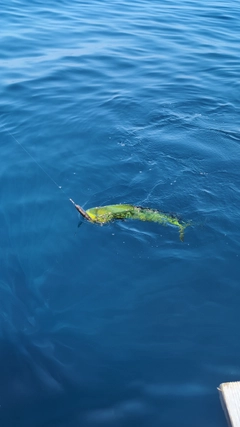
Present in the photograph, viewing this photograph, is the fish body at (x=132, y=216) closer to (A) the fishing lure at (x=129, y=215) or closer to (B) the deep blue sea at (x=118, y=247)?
(A) the fishing lure at (x=129, y=215)

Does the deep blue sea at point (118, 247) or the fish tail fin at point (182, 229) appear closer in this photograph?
the deep blue sea at point (118, 247)

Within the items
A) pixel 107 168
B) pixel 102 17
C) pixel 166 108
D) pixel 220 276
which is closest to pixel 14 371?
pixel 220 276

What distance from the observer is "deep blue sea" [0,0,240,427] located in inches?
178

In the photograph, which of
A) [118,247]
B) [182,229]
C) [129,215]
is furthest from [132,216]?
[182,229]

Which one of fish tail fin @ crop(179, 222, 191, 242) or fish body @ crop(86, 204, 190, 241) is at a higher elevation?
fish body @ crop(86, 204, 190, 241)

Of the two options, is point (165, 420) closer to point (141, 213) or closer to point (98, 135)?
point (141, 213)


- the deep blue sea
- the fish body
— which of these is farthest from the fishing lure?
the deep blue sea

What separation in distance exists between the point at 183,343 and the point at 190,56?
10101 mm

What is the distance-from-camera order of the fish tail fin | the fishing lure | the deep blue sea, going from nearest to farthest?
the deep blue sea, the fish tail fin, the fishing lure

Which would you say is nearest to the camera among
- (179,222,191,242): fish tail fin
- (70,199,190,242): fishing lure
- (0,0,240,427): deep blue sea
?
(0,0,240,427): deep blue sea

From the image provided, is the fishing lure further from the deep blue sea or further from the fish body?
the deep blue sea

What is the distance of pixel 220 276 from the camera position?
5.71 meters

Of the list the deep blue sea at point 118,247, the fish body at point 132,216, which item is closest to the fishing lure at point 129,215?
the fish body at point 132,216

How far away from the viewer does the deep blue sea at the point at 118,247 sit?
14.9ft
